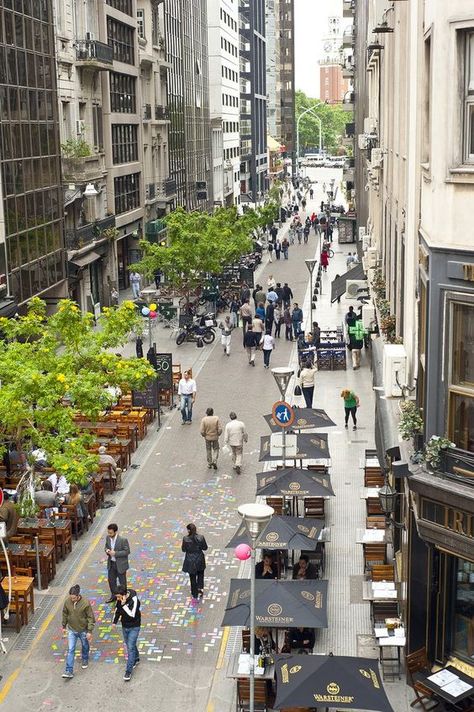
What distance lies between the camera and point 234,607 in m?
14.0

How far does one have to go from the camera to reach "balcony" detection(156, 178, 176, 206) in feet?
209

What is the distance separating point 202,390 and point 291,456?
1363 centimetres

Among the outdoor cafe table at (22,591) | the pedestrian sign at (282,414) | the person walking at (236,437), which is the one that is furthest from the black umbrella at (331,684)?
the person walking at (236,437)

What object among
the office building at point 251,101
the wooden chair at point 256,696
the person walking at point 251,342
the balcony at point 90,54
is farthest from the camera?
the office building at point 251,101

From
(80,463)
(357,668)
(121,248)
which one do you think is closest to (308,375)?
(80,463)

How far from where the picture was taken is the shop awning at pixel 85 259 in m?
42.3

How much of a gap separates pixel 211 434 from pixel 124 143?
113 ft

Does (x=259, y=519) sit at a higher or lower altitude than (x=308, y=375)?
higher

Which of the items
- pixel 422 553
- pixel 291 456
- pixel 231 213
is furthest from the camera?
pixel 231 213

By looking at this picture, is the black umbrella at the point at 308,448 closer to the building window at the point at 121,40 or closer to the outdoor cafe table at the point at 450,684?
the outdoor cafe table at the point at 450,684

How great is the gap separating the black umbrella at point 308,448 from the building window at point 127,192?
3359 centimetres

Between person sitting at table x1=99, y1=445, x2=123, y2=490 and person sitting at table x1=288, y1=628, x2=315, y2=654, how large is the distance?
8.62 metres

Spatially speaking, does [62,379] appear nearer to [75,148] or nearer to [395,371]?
[395,371]

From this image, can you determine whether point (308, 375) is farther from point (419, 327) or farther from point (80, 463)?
point (419, 327)
